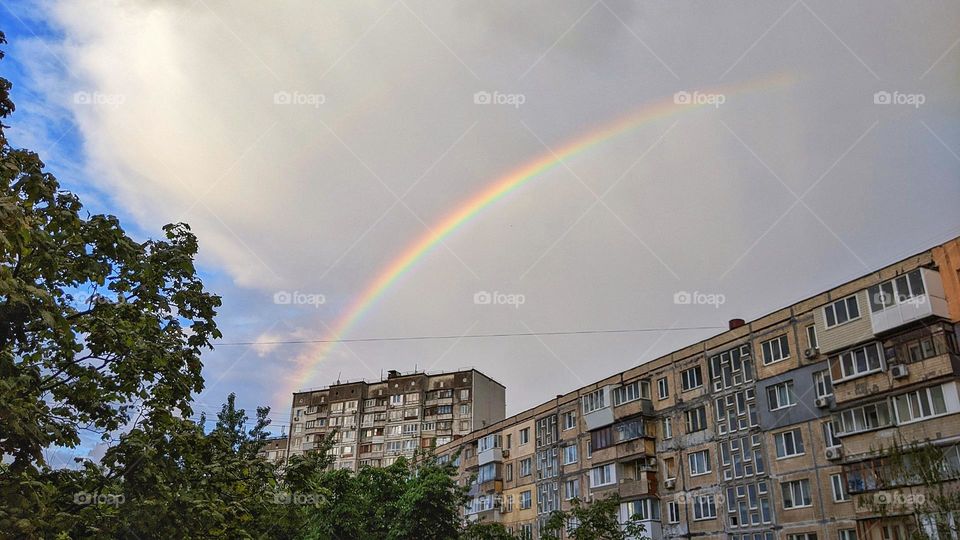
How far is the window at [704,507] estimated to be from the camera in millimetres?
38438

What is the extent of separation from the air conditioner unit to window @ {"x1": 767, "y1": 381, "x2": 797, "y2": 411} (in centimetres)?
648

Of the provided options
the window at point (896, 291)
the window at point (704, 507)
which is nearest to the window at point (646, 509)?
the window at point (704, 507)

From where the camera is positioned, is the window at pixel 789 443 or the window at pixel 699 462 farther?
the window at pixel 699 462

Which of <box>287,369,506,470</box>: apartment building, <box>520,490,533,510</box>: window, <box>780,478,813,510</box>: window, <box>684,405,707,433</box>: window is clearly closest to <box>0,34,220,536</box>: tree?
<box>780,478,813,510</box>: window

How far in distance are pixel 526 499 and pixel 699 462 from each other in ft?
63.6

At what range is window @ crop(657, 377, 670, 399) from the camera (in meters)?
43.8

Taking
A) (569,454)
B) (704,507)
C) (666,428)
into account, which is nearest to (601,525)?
(704,507)

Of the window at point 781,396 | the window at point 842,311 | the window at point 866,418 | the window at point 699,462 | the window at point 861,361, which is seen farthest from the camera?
the window at point 699,462

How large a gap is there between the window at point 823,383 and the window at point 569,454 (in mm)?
20424

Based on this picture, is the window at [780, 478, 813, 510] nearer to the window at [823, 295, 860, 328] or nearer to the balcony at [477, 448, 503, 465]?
the window at [823, 295, 860, 328]

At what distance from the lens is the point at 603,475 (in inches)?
1837

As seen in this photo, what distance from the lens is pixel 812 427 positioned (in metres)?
34.3

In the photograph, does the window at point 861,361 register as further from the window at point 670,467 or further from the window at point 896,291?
the window at point 670,467

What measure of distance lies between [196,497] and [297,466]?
1.80 metres
